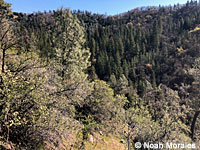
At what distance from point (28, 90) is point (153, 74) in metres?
61.2

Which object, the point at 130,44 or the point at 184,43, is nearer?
the point at 184,43

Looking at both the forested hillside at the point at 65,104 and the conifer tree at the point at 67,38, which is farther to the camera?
the conifer tree at the point at 67,38

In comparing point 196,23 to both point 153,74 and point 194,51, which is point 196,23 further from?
point 153,74

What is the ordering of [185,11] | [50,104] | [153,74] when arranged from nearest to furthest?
1. [50,104]
2. [153,74]
3. [185,11]

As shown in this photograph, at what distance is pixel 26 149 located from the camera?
507cm

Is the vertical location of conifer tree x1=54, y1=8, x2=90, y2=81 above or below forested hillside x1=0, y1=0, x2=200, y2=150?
above

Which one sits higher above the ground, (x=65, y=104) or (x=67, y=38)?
(x=67, y=38)

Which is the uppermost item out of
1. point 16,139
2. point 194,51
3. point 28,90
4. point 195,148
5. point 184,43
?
point 184,43

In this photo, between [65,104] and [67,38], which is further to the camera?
[67,38]

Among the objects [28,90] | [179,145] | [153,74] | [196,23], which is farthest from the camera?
[196,23]

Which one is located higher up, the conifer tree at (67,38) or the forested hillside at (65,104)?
the conifer tree at (67,38)

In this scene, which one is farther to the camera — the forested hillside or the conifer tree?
the conifer tree

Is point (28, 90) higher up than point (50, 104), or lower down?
higher up

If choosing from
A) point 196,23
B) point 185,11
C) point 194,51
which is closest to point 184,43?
point 194,51
